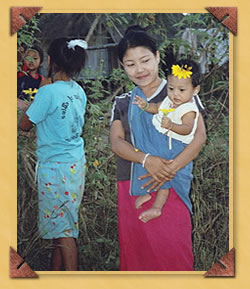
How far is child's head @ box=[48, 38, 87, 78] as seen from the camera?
5.41 meters

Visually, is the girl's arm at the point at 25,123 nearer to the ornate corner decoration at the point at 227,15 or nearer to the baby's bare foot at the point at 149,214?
the baby's bare foot at the point at 149,214

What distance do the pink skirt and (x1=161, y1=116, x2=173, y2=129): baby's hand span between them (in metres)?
0.46

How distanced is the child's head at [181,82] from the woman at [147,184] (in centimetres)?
7

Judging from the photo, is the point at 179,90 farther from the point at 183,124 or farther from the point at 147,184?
the point at 147,184

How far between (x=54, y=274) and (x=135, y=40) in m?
1.74

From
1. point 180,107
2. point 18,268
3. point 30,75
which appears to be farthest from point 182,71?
point 18,268

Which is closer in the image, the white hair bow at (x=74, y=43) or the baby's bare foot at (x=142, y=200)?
the white hair bow at (x=74, y=43)

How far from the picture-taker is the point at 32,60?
544cm

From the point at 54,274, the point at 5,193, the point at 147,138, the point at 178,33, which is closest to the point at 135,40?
the point at 178,33

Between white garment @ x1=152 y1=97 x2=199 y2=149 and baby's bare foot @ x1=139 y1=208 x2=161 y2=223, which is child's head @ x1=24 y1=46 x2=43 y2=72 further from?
baby's bare foot @ x1=139 y1=208 x2=161 y2=223

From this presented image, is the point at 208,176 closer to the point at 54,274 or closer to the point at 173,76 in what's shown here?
the point at 173,76

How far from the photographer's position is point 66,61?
543 cm

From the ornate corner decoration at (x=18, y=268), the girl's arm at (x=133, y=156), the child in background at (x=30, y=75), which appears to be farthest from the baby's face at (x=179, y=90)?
Answer: the ornate corner decoration at (x=18, y=268)

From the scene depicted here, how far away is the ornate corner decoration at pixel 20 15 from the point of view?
5.41m
